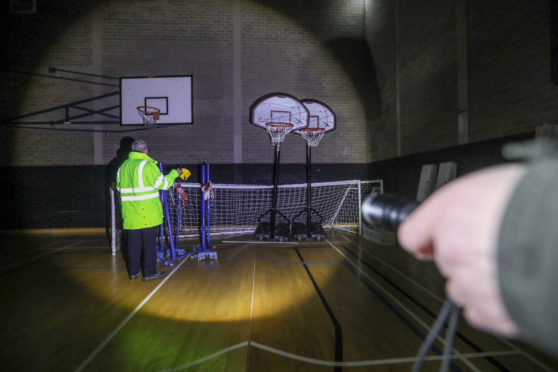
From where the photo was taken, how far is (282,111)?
7.89 metres

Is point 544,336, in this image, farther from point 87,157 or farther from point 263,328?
point 87,157

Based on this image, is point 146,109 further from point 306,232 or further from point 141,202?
point 306,232

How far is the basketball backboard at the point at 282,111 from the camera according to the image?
25.7ft

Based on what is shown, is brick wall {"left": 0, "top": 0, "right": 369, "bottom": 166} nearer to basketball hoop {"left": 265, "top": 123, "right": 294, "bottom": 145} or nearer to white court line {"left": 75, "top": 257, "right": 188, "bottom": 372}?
basketball hoop {"left": 265, "top": 123, "right": 294, "bottom": 145}

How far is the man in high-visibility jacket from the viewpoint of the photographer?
405cm

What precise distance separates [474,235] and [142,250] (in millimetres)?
4465

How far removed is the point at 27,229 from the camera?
8.72m

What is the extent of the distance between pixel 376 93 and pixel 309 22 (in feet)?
9.92

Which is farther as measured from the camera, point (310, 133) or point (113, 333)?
point (310, 133)

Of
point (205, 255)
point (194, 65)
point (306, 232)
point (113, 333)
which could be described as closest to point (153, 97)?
point (194, 65)

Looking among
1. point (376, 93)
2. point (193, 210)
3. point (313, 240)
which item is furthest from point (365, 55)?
point (193, 210)

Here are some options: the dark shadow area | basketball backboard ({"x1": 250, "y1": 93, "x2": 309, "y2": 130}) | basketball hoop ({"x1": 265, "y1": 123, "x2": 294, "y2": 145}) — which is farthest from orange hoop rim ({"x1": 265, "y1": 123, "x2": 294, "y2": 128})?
the dark shadow area

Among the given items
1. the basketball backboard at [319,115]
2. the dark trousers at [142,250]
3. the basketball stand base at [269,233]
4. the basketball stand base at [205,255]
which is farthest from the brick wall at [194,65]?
the dark trousers at [142,250]

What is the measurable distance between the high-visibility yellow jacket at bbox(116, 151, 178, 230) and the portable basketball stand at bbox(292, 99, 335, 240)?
3.82m
